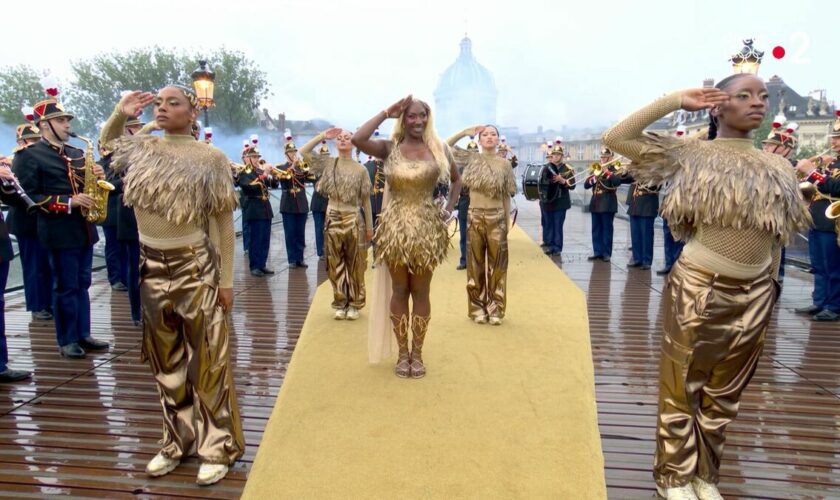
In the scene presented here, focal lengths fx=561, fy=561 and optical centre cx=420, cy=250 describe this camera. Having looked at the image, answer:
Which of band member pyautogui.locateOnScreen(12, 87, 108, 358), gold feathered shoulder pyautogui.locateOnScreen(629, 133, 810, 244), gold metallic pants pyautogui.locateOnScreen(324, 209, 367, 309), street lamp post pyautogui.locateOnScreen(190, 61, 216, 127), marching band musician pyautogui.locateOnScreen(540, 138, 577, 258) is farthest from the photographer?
marching band musician pyautogui.locateOnScreen(540, 138, 577, 258)

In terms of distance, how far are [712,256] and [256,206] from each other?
8380mm

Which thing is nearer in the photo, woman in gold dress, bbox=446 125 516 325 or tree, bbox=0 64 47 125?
woman in gold dress, bbox=446 125 516 325

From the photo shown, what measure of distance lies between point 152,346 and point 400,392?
185 cm

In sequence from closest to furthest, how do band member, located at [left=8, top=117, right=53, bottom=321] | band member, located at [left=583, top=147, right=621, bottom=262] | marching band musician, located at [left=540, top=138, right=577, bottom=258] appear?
band member, located at [left=8, top=117, right=53, bottom=321], band member, located at [left=583, top=147, right=621, bottom=262], marching band musician, located at [left=540, top=138, right=577, bottom=258]

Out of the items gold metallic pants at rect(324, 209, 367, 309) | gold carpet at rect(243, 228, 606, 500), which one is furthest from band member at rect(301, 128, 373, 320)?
gold carpet at rect(243, 228, 606, 500)

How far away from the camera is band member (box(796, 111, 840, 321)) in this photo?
646 cm

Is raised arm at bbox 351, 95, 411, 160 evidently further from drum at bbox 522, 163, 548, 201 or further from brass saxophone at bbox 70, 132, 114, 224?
drum at bbox 522, 163, 548, 201

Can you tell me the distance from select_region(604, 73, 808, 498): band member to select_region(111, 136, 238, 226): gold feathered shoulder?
217cm

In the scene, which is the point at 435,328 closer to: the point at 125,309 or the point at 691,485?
the point at 691,485

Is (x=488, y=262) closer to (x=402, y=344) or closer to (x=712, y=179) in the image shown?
(x=402, y=344)

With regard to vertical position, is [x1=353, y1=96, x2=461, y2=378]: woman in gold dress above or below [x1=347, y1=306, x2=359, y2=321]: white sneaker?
above

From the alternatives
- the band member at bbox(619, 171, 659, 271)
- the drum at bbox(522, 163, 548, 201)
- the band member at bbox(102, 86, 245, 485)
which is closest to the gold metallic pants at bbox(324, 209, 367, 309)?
the band member at bbox(102, 86, 245, 485)

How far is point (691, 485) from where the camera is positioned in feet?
9.51

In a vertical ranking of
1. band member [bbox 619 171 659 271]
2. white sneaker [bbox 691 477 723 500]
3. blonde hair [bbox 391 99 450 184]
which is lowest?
white sneaker [bbox 691 477 723 500]
